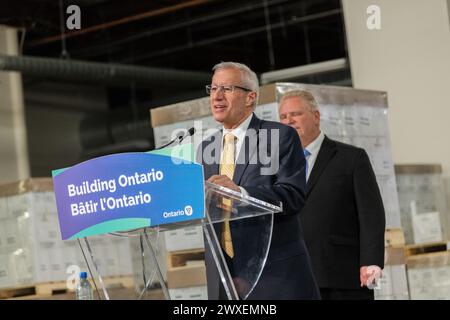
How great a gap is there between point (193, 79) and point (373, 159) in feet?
20.0

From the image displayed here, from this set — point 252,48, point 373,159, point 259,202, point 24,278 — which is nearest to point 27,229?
point 24,278

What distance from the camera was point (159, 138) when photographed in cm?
565

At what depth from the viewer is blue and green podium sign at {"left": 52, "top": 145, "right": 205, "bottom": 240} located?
2.64 metres

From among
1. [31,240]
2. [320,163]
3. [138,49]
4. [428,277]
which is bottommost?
[428,277]

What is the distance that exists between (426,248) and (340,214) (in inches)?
114

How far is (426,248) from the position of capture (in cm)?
655

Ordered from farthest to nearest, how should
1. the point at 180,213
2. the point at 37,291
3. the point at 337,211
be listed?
the point at 37,291 < the point at 337,211 < the point at 180,213

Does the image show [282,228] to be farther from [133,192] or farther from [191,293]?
[191,293]

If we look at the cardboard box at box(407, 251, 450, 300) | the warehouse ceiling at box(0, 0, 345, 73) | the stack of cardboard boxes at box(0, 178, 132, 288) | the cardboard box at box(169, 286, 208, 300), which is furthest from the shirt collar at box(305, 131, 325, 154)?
the warehouse ceiling at box(0, 0, 345, 73)

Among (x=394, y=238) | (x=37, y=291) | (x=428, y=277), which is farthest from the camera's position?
(x=37, y=291)

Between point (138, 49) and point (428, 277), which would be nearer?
point (428, 277)

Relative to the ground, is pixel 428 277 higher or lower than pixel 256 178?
lower

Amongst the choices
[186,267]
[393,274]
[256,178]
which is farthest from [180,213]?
[393,274]
